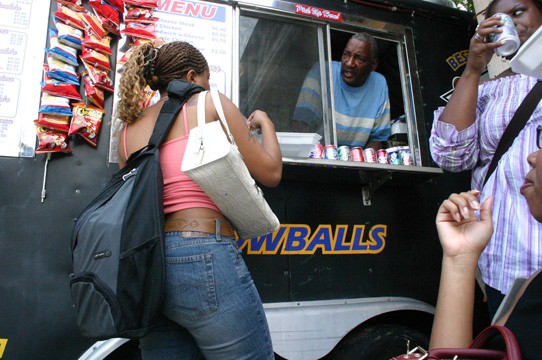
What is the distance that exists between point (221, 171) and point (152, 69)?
73 cm

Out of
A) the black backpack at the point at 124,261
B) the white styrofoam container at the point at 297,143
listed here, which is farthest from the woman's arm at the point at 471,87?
the black backpack at the point at 124,261

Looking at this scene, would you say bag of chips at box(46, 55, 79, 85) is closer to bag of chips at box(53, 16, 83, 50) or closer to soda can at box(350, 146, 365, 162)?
bag of chips at box(53, 16, 83, 50)

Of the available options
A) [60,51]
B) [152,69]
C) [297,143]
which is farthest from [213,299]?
[60,51]

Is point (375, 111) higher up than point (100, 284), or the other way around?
point (375, 111)

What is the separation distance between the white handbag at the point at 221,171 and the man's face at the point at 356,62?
1.94 meters

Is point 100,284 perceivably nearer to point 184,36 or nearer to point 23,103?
point 23,103

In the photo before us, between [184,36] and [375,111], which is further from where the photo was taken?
[375,111]

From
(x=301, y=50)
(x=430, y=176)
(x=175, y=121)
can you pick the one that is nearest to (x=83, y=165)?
(x=175, y=121)

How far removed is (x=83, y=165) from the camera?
89.6 inches

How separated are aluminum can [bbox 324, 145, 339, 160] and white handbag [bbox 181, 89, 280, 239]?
1.13 m

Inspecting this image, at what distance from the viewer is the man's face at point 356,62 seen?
324 centimetres

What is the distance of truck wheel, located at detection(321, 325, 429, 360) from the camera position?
239 cm

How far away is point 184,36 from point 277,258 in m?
1.49

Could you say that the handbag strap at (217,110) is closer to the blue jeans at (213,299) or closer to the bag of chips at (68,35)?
the blue jeans at (213,299)
